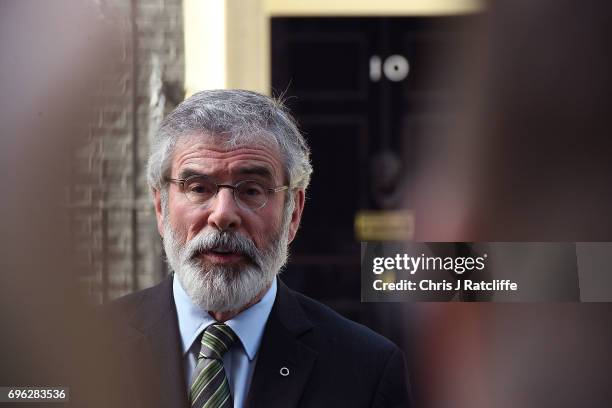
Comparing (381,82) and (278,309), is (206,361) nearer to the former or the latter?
(278,309)

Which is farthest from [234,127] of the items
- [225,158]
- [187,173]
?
[187,173]

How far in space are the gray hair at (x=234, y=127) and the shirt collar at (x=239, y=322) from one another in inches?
15.7

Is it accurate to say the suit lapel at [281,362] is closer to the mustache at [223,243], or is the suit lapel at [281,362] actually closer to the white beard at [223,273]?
the white beard at [223,273]

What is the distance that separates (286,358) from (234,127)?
77cm

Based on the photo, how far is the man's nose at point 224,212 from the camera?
2916mm

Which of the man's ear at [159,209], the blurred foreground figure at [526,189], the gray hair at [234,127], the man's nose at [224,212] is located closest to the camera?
the man's nose at [224,212]

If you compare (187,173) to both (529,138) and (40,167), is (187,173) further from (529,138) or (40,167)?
(529,138)

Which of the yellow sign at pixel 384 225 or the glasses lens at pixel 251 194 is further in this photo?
the yellow sign at pixel 384 225

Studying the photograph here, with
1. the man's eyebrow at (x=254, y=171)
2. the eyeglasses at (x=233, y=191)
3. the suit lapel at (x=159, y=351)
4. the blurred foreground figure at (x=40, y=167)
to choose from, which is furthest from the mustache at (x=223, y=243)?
the blurred foreground figure at (x=40, y=167)

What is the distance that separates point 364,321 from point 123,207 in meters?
0.96

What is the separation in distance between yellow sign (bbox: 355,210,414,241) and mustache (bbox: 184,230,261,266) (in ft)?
1.69

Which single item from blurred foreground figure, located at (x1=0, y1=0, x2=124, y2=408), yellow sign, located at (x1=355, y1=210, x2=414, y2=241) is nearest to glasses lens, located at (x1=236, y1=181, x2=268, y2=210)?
yellow sign, located at (x1=355, y1=210, x2=414, y2=241)

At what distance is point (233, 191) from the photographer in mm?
2971

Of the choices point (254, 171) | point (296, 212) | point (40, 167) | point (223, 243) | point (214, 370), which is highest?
point (40, 167)
